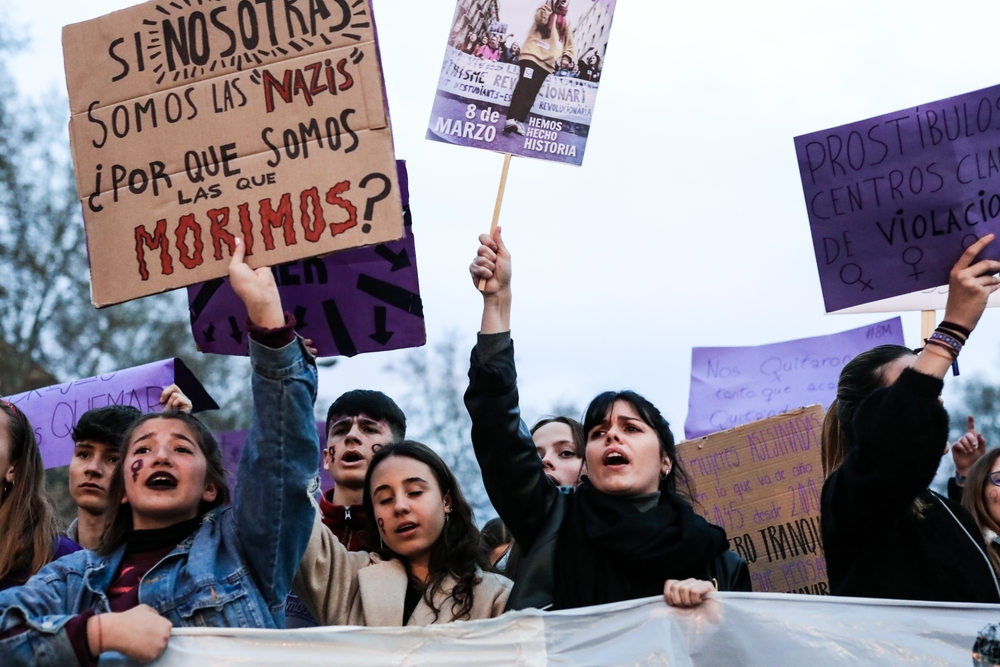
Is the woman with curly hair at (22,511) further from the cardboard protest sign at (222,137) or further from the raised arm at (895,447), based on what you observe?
the raised arm at (895,447)

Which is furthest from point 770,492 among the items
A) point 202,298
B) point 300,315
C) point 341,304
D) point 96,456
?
point 96,456

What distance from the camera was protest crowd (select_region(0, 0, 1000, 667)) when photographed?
116 inches

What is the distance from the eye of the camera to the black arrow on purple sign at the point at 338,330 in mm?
4145

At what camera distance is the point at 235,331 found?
421 centimetres

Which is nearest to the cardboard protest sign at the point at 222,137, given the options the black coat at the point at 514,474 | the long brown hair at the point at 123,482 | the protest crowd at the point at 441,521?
the protest crowd at the point at 441,521

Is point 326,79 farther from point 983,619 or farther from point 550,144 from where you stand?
point 983,619

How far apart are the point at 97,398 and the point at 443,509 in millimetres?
1759

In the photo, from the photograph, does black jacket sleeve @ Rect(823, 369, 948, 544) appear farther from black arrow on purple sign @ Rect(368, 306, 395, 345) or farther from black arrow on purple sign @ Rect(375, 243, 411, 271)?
black arrow on purple sign @ Rect(375, 243, 411, 271)

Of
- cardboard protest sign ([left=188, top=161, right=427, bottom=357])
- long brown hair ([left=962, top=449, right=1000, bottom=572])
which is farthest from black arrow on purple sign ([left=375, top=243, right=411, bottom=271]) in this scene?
long brown hair ([left=962, top=449, right=1000, bottom=572])

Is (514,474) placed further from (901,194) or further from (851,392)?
(901,194)

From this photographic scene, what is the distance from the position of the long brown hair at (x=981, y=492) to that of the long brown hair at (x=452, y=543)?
160 centimetres

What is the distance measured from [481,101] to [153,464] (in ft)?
4.97

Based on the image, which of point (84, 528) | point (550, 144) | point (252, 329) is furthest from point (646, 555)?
point (84, 528)

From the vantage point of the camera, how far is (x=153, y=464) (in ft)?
10.6
